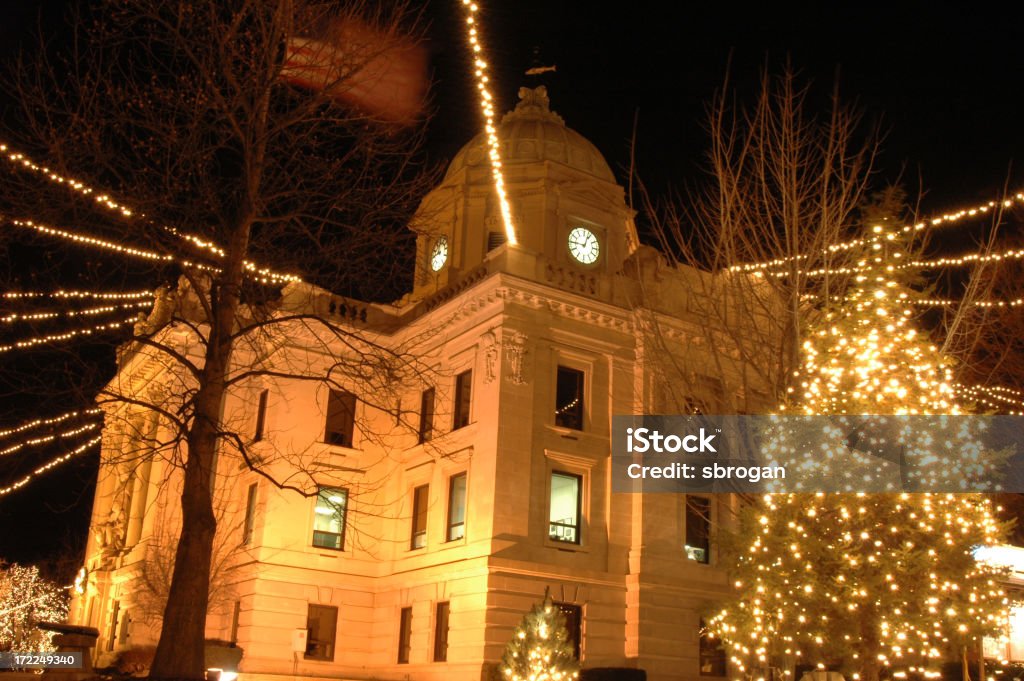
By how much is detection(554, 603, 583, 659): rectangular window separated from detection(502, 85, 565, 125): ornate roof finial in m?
19.6

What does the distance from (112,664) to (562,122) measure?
25420mm

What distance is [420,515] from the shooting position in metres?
29.3

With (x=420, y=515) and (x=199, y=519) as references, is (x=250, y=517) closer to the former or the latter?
(x=420, y=515)

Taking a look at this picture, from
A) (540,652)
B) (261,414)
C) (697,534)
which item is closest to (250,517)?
(261,414)

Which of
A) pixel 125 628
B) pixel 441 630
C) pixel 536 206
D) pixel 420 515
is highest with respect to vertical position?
pixel 536 206

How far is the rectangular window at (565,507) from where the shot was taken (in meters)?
26.7

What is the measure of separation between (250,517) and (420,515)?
17.8ft

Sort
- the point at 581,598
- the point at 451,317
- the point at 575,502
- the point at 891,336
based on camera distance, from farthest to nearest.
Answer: the point at 451,317, the point at 575,502, the point at 581,598, the point at 891,336

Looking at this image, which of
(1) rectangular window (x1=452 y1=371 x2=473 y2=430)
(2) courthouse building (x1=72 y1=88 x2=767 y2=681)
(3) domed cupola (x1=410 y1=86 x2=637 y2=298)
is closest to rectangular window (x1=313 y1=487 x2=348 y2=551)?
(2) courthouse building (x1=72 y1=88 x2=767 y2=681)

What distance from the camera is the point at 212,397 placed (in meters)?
13.8

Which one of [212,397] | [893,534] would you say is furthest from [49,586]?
[893,534]

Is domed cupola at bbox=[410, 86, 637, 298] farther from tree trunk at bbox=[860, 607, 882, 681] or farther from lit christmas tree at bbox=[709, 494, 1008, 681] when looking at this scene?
tree trunk at bbox=[860, 607, 882, 681]

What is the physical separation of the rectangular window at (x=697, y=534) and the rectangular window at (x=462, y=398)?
7283mm

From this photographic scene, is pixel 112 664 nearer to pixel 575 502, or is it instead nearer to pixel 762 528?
pixel 575 502
